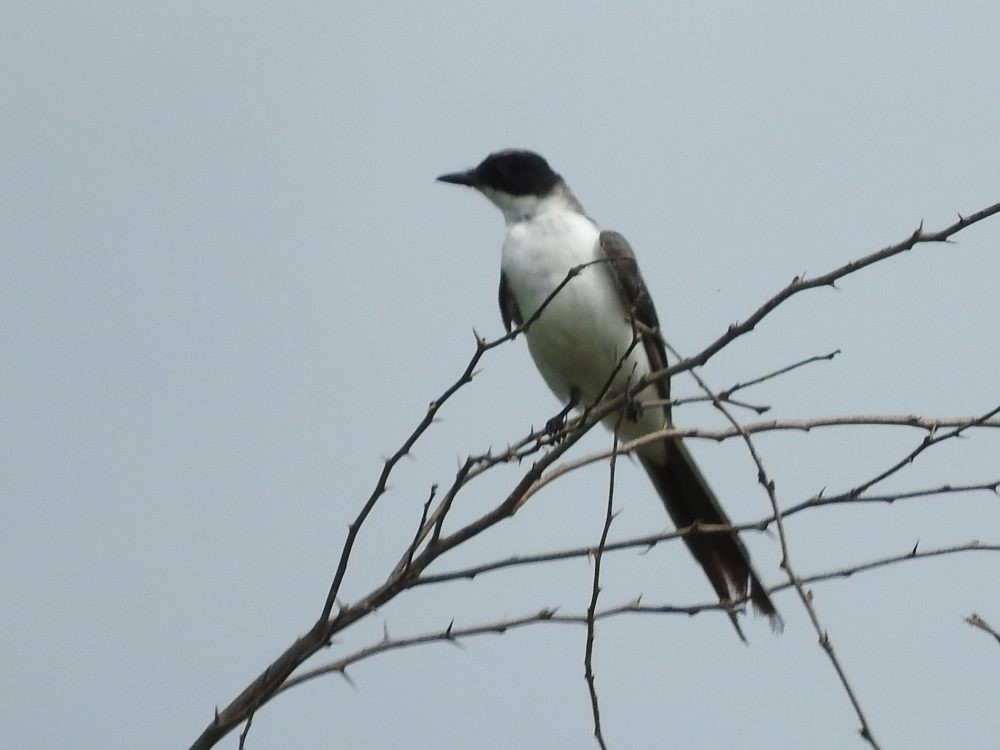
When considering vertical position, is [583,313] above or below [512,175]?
below

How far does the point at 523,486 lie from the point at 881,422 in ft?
3.33

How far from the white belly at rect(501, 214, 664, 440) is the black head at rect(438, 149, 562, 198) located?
1.25 ft

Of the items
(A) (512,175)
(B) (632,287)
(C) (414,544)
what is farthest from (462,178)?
(C) (414,544)

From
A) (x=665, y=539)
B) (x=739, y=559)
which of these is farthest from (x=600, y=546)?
(x=739, y=559)

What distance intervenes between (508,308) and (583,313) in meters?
0.63

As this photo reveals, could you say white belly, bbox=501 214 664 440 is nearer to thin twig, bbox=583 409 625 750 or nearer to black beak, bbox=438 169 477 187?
black beak, bbox=438 169 477 187

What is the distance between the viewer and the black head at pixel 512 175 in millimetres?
7730

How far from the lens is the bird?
6.96 metres

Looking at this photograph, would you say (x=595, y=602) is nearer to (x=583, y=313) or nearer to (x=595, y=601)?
(x=595, y=601)

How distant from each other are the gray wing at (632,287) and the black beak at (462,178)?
0.90 m

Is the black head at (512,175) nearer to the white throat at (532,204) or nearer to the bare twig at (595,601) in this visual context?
the white throat at (532,204)

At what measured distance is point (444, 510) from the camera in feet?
13.9

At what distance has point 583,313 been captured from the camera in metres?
6.95

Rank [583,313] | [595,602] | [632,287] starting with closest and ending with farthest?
[595,602], [583,313], [632,287]
